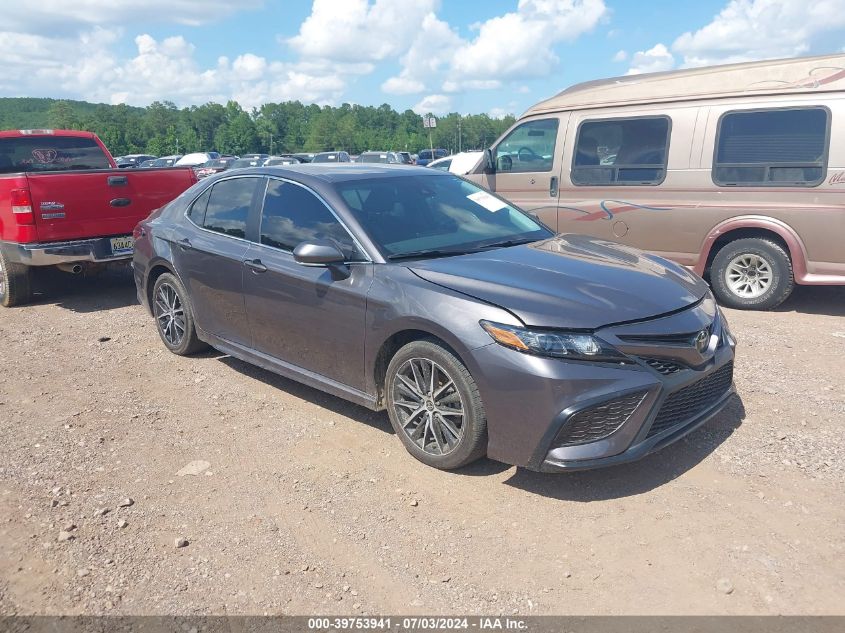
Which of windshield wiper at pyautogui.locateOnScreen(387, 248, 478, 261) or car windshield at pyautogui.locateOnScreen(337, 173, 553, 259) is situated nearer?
windshield wiper at pyautogui.locateOnScreen(387, 248, 478, 261)

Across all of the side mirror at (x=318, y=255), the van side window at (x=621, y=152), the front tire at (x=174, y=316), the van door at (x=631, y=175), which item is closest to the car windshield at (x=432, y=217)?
the side mirror at (x=318, y=255)

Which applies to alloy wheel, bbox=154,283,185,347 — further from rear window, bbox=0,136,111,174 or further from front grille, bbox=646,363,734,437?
rear window, bbox=0,136,111,174

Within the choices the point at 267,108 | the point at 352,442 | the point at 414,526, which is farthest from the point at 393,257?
the point at 267,108

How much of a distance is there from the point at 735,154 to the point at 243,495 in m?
6.06

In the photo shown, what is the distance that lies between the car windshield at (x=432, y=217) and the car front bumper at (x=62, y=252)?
4.46 metres

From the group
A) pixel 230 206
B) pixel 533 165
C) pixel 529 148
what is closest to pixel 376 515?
pixel 230 206

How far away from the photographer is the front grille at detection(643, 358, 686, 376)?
3459mm

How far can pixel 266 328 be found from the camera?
482 centimetres

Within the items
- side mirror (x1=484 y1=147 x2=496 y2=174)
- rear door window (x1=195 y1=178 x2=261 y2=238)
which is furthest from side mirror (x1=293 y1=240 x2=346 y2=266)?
side mirror (x1=484 y1=147 x2=496 y2=174)

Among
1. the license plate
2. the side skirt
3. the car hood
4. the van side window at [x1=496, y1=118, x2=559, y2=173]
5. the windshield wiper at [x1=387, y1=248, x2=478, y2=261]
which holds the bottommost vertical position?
the side skirt

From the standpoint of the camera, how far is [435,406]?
12.5 feet

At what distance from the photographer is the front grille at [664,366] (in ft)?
11.3

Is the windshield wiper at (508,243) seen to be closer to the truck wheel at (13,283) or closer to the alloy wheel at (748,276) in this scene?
the alloy wheel at (748,276)

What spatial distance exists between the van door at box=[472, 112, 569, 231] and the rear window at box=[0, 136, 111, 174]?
5736 millimetres
